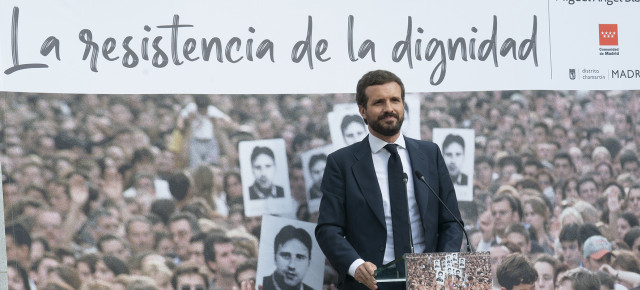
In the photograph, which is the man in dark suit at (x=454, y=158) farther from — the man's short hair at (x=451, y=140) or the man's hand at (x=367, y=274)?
the man's hand at (x=367, y=274)

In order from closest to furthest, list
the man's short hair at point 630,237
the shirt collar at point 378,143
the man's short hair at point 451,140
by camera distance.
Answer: the shirt collar at point 378,143 < the man's short hair at point 451,140 < the man's short hair at point 630,237

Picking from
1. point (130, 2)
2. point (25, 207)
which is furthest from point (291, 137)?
point (25, 207)

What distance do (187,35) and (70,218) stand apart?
107 centimetres

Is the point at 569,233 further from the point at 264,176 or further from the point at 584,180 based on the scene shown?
the point at 264,176

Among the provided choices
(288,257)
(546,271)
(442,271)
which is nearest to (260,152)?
(288,257)

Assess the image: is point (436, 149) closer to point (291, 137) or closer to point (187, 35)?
point (291, 137)

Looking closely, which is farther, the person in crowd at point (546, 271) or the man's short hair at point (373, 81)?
the person in crowd at point (546, 271)

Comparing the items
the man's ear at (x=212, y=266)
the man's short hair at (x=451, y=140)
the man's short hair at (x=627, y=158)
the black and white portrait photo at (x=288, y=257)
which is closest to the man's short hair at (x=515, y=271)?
the man's short hair at (x=451, y=140)

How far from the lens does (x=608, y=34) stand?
547 cm

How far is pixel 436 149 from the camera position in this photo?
15.9ft

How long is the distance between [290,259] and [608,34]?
89.6 inches

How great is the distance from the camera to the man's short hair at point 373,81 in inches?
183

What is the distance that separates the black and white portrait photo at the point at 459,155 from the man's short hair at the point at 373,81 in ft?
1.96

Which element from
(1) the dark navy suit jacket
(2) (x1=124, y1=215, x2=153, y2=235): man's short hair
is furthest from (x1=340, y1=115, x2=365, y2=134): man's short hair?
(2) (x1=124, y1=215, x2=153, y2=235): man's short hair
